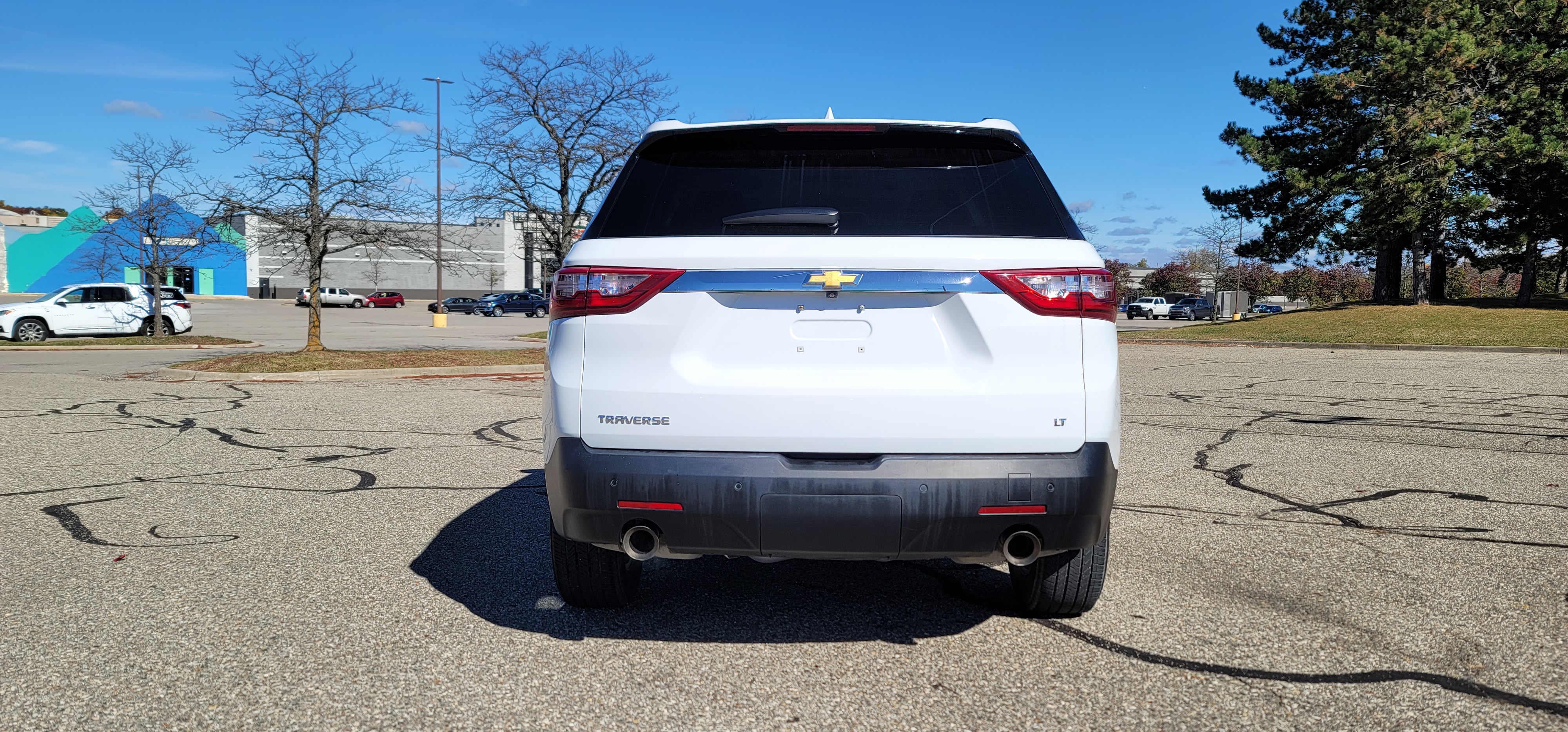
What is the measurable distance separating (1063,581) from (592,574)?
1706 mm

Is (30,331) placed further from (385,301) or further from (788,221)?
(385,301)

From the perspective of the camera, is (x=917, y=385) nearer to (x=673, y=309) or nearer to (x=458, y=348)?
(x=673, y=309)

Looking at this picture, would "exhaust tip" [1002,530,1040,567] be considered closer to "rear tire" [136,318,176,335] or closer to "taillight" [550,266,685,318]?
"taillight" [550,266,685,318]

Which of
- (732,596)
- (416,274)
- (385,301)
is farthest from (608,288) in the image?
(416,274)

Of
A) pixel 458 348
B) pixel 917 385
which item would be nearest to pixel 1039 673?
pixel 917 385

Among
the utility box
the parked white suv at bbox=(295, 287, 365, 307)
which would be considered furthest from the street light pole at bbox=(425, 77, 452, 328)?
the utility box

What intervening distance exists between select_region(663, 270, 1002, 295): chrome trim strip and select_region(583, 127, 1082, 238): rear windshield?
160 millimetres

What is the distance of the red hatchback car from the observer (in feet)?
228

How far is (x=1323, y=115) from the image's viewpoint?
32.3 m

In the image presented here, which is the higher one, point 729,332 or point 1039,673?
point 729,332

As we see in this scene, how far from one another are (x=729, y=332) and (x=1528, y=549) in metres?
4.24

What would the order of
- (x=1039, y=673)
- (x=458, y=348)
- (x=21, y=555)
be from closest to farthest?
1. (x=1039, y=673)
2. (x=21, y=555)
3. (x=458, y=348)

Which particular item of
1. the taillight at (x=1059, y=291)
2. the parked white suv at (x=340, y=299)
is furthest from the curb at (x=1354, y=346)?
the parked white suv at (x=340, y=299)

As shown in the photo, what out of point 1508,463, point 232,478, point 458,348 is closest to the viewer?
point 232,478
